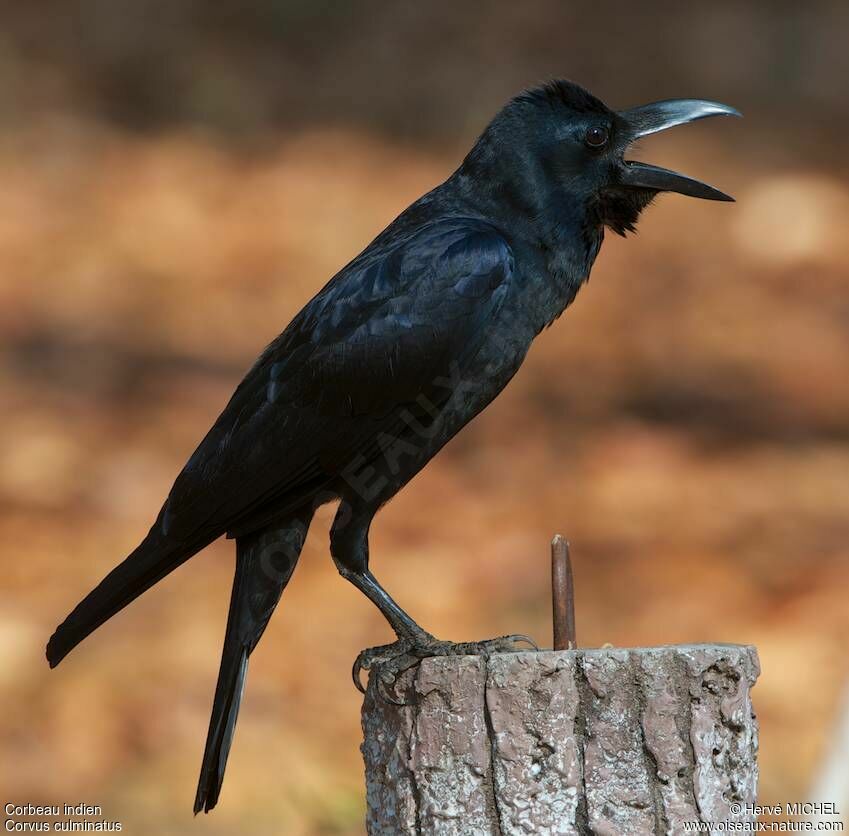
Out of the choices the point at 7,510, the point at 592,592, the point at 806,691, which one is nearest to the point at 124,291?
the point at 7,510

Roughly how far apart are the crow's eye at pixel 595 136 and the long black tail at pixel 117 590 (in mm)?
1509

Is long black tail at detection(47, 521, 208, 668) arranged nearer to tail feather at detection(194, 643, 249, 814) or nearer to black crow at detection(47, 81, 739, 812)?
black crow at detection(47, 81, 739, 812)

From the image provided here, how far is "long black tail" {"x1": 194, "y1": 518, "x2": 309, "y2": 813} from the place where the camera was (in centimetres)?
375

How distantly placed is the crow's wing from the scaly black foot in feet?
1.52

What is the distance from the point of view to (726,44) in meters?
12.0

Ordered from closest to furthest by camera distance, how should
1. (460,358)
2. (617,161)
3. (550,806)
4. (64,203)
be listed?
(550,806) < (460,358) < (617,161) < (64,203)

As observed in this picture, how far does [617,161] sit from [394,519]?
154 inches

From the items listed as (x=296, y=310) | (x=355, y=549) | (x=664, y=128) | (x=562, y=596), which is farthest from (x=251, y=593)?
(x=296, y=310)

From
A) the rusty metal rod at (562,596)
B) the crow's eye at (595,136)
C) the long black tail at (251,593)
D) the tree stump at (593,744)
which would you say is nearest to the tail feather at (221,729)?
the long black tail at (251,593)

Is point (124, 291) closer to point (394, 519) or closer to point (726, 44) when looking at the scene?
point (394, 519)

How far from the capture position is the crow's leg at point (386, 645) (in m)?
3.35

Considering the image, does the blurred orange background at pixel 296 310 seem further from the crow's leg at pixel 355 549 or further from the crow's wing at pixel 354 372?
the crow's wing at pixel 354 372

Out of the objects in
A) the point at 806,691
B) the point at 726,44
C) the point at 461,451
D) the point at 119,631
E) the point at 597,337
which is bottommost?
the point at 806,691

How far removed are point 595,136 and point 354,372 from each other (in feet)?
3.09
